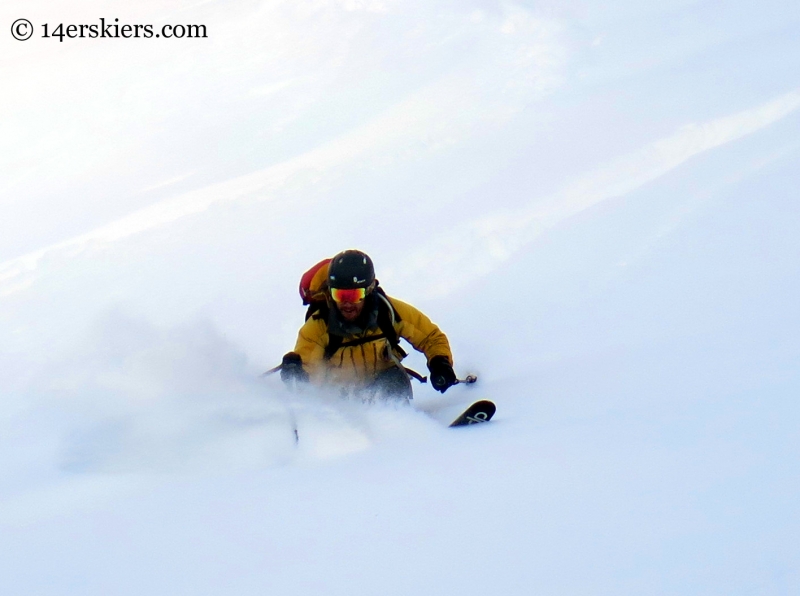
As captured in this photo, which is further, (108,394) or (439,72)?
(439,72)

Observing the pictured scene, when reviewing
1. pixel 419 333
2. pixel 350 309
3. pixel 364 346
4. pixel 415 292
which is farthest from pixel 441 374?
pixel 415 292

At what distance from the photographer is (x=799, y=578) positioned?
2098 millimetres

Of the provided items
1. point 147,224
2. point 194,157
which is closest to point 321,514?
point 147,224

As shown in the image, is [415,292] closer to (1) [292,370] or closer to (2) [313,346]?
(2) [313,346]

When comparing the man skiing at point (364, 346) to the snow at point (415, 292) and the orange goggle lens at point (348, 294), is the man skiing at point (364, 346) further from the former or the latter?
the snow at point (415, 292)

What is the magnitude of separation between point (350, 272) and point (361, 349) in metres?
0.62

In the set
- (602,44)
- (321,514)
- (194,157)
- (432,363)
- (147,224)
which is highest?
(602,44)

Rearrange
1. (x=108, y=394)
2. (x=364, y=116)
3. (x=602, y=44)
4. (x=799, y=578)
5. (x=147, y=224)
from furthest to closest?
(x=602, y=44) → (x=364, y=116) → (x=147, y=224) → (x=108, y=394) → (x=799, y=578)

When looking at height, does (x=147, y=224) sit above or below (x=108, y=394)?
above

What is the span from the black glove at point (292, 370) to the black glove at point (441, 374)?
2.37 ft

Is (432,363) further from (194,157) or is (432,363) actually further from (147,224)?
(194,157)

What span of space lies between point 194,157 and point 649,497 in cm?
1153

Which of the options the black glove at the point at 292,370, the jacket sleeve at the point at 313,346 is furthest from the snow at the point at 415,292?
the jacket sleeve at the point at 313,346

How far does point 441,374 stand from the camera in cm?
452
